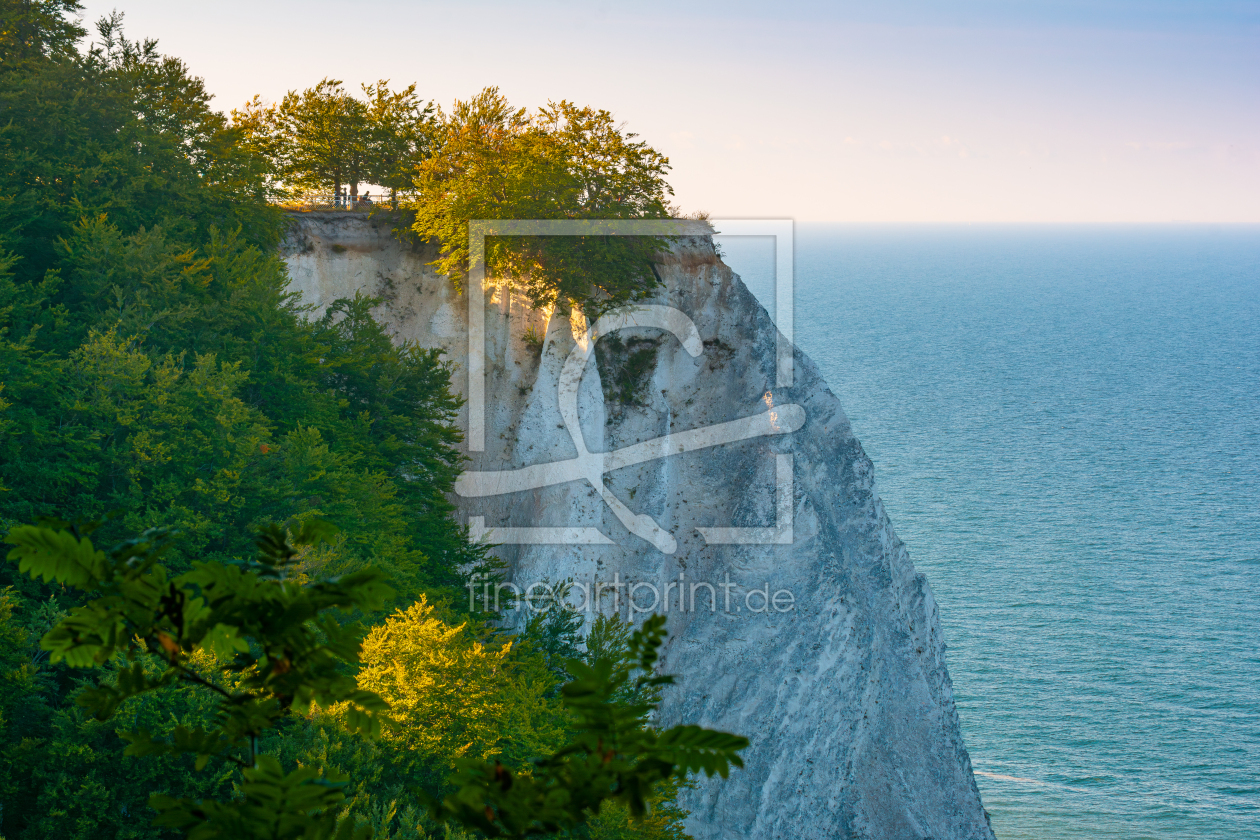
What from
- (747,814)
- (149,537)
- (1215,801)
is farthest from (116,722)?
(1215,801)

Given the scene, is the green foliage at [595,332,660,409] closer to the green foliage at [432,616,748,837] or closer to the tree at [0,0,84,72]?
the tree at [0,0,84,72]

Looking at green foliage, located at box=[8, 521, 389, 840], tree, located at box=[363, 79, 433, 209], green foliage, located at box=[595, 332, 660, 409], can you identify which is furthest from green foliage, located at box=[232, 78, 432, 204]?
green foliage, located at box=[8, 521, 389, 840]

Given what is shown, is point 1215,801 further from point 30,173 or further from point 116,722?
point 30,173

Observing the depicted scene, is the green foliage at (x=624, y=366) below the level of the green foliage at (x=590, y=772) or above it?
above

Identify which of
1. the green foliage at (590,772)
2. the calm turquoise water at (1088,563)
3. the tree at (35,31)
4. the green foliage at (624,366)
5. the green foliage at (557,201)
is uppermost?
the tree at (35,31)

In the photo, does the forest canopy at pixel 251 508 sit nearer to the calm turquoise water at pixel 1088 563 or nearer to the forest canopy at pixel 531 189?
the forest canopy at pixel 531 189
